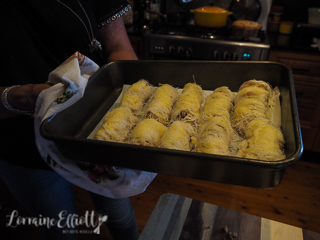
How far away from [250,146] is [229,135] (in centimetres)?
8

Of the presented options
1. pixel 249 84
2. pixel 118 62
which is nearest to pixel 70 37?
pixel 118 62

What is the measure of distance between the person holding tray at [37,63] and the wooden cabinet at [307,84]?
1364 millimetres

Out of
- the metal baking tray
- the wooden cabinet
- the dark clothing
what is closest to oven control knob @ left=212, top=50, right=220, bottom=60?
the wooden cabinet

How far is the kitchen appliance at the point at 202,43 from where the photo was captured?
194 centimetres

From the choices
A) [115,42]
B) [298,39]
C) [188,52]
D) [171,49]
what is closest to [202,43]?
[188,52]

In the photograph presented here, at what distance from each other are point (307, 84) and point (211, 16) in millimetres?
922

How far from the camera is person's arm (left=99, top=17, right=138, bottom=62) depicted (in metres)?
1.14

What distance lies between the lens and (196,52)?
2.06 m

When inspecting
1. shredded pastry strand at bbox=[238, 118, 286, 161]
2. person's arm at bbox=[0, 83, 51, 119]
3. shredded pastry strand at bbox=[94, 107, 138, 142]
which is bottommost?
shredded pastry strand at bbox=[94, 107, 138, 142]

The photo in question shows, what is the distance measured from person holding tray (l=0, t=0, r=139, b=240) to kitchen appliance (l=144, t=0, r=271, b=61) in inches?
38.4

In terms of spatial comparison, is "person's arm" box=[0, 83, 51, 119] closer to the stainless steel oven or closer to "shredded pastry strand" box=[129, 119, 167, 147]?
"shredded pastry strand" box=[129, 119, 167, 147]

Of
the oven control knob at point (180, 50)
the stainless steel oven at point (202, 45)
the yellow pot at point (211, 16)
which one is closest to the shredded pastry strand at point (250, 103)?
the stainless steel oven at point (202, 45)

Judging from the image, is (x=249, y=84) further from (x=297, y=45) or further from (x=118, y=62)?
(x=297, y=45)

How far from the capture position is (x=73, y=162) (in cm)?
78
